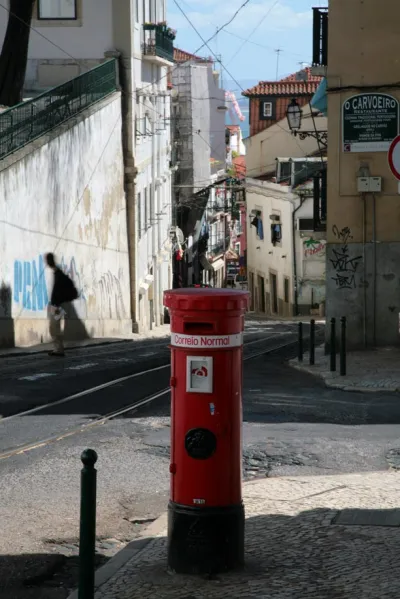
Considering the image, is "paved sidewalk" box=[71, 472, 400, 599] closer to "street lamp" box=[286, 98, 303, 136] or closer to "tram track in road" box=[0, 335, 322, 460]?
"tram track in road" box=[0, 335, 322, 460]

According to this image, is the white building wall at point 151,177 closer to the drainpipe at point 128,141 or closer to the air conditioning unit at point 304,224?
the drainpipe at point 128,141

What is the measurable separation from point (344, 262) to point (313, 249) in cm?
3414

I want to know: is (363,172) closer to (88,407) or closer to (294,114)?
(294,114)

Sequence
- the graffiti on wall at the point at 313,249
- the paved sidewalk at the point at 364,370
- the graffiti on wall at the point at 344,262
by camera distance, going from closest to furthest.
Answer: the paved sidewalk at the point at 364,370, the graffiti on wall at the point at 344,262, the graffiti on wall at the point at 313,249

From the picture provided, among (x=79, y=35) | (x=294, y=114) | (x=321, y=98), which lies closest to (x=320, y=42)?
(x=321, y=98)

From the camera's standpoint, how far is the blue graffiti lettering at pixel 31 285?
23.4 metres

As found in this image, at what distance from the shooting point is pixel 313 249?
55281 millimetres

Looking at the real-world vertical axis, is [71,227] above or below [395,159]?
below

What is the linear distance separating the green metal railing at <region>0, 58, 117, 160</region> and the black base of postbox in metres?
16.7

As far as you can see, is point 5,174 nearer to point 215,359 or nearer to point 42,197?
point 42,197

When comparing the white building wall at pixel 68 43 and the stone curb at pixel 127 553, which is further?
the white building wall at pixel 68 43

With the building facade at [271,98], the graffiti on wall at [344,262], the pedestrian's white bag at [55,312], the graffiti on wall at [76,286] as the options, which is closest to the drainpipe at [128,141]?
the graffiti on wall at [76,286]

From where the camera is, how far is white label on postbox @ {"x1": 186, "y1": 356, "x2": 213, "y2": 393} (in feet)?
21.7

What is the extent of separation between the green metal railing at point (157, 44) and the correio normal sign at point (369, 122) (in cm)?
1938
